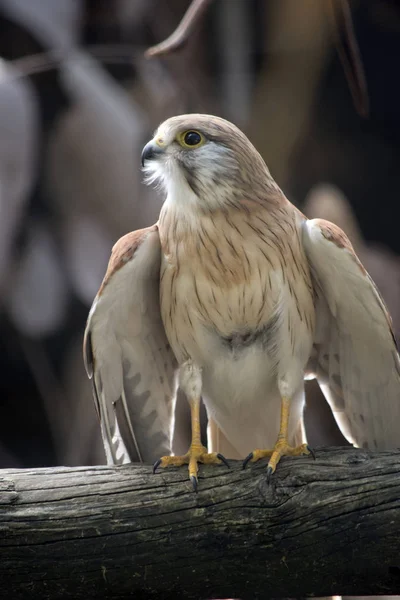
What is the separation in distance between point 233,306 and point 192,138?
1.71 ft

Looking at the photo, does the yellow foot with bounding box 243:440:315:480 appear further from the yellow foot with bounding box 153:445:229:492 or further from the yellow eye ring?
the yellow eye ring

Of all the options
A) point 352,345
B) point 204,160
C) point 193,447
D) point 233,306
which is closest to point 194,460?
point 193,447

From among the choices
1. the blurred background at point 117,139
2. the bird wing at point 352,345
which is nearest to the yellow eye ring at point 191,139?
the bird wing at point 352,345

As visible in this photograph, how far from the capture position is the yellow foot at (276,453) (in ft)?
7.86

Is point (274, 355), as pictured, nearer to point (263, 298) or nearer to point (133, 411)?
point (263, 298)

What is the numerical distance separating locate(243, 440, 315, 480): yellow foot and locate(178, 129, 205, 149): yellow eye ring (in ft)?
3.02

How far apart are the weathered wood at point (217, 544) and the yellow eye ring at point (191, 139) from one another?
104 cm

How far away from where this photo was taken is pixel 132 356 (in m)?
2.89

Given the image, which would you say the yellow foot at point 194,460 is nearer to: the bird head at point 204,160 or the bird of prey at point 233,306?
the bird of prey at point 233,306

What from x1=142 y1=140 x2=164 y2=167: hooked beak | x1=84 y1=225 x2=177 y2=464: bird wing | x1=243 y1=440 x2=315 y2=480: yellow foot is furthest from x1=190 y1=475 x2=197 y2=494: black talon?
x1=142 y1=140 x2=164 y2=167: hooked beak

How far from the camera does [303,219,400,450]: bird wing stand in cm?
260

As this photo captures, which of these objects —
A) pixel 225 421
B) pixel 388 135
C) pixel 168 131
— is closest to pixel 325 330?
pixel 225 421

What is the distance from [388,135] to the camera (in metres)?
5.91

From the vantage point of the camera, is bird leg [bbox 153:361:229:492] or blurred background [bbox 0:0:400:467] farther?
blurred background [bbox 0:0:400:467]
